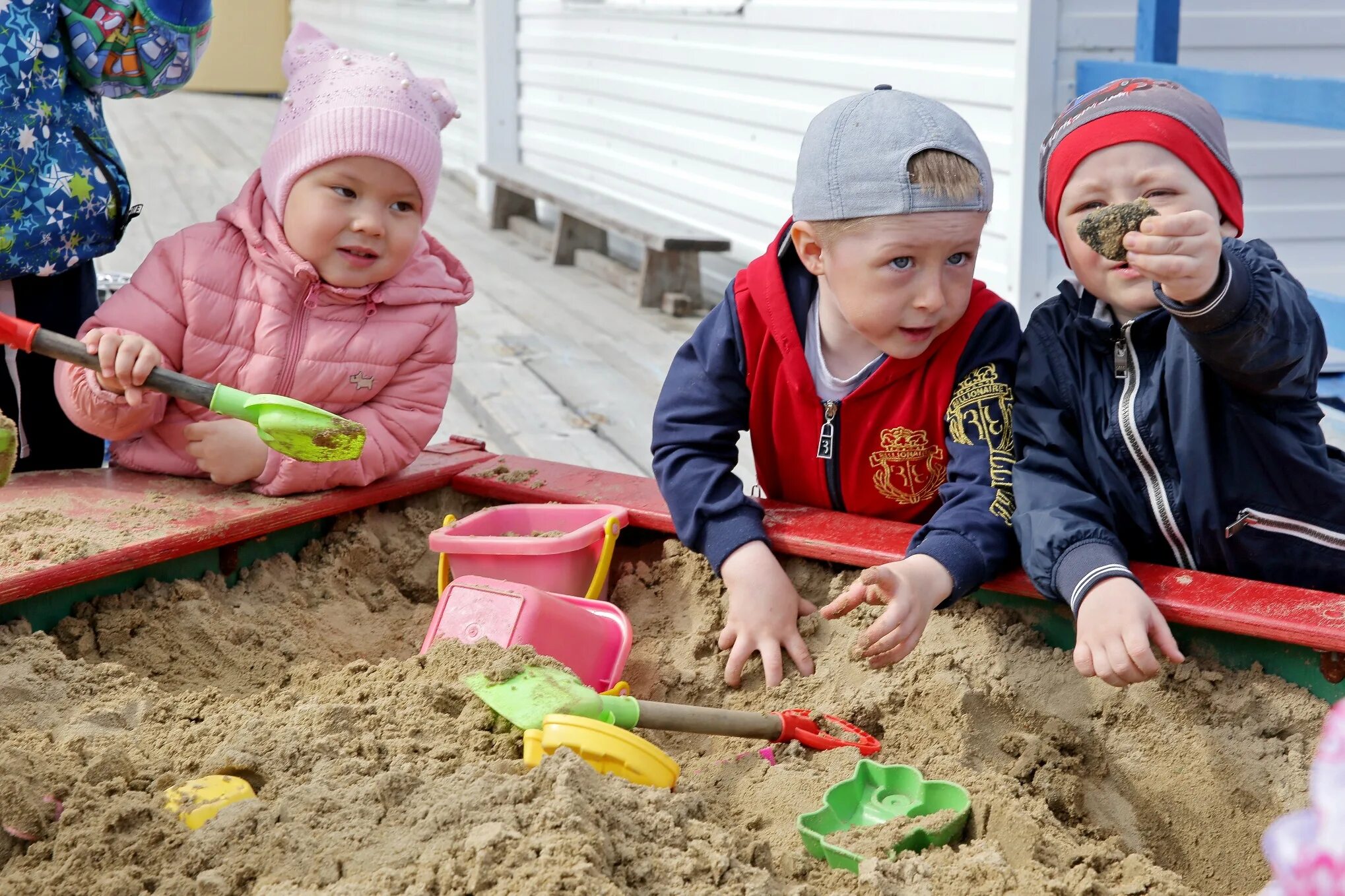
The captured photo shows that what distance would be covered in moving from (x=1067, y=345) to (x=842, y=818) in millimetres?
738

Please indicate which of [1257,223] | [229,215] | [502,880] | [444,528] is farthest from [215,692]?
[1257,223]

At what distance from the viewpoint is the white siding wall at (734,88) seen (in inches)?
156

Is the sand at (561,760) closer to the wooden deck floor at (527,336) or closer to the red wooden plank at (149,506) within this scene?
the red wooden plank at (149,506)

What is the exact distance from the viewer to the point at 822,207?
186 cm

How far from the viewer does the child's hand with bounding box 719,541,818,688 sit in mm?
1860

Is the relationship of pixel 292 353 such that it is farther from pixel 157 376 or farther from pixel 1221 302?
pixel 1221 302

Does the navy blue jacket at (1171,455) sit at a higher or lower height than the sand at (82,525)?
higher

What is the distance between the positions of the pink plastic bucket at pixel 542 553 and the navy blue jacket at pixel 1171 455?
2.07 feet

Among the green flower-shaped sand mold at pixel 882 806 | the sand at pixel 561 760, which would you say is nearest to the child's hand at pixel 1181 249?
the sand at pixel 561 760

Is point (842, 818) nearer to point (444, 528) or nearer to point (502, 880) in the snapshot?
point (502, 880)

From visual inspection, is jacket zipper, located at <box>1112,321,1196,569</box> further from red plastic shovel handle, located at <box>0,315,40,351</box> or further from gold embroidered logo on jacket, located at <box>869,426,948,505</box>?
red plastic shovel handle, located at <box>0,315,40,351</box>

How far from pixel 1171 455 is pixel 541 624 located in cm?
85

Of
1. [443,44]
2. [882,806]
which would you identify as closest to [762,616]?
[882,806]

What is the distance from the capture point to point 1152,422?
1.76 metres
